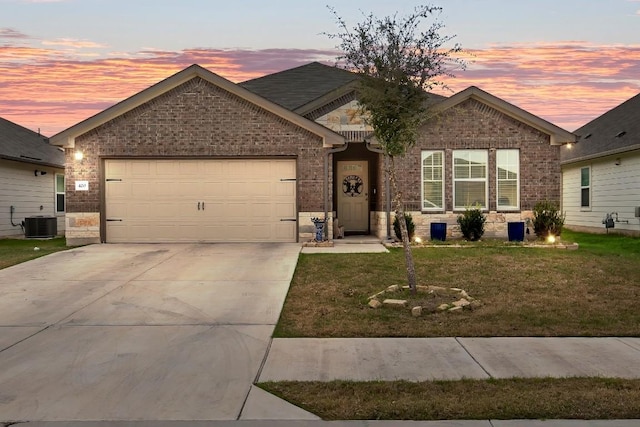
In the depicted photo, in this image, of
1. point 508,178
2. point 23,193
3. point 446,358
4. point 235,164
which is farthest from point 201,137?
point 446,358

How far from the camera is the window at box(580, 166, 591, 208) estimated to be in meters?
24.8

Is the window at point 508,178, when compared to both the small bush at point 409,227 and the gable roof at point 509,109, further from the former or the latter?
the small bush at point 409,227

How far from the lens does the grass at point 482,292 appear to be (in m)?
8.02

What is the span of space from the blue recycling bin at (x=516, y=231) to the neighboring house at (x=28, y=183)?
16.8 metres

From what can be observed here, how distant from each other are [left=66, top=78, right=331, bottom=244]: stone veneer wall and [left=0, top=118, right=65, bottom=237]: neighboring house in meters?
5.60

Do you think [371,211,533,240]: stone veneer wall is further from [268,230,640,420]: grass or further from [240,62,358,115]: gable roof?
[240,62,358,115]: gable roof

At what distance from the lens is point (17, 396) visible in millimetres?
5402

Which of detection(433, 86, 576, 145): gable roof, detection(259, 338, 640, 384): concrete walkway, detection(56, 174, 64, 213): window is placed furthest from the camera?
detection(56, 174, 64, 213): window

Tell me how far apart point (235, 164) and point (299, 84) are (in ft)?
28.4

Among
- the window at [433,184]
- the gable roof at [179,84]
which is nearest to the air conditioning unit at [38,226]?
the gable roof at [179,84]

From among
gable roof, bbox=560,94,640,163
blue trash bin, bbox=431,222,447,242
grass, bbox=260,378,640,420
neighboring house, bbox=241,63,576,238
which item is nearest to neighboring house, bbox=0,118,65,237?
neighboring house, bbox=241,63,576,238

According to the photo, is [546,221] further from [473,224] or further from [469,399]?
[469,399]

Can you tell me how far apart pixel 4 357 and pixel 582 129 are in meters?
29.3

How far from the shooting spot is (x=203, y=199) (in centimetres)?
1781
